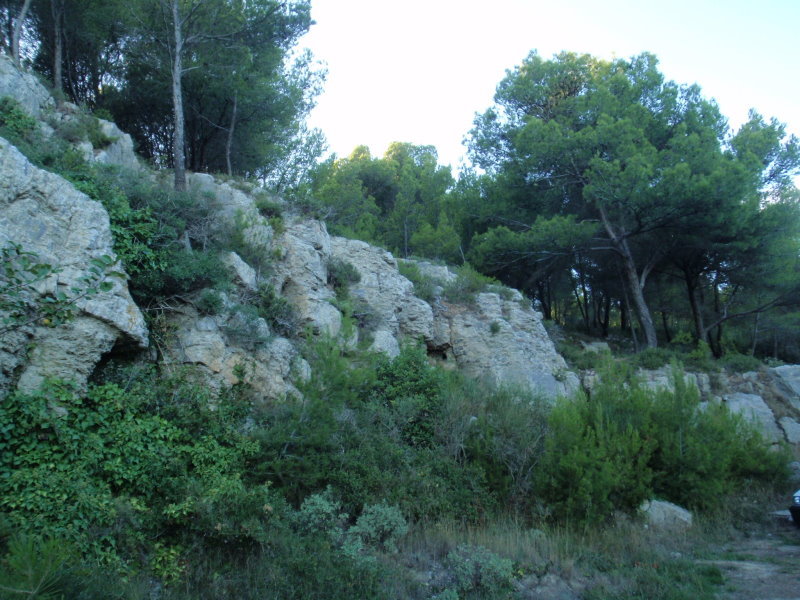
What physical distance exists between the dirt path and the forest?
0.27m

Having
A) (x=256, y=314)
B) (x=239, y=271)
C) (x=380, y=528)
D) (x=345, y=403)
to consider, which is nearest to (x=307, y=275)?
(x=239, y=271)

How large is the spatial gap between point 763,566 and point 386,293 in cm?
948

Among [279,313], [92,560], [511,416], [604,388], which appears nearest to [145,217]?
[279,313]

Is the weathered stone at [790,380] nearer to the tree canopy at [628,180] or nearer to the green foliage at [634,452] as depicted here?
the tree canopy at [628,180]

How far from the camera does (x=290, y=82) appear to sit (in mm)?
18625

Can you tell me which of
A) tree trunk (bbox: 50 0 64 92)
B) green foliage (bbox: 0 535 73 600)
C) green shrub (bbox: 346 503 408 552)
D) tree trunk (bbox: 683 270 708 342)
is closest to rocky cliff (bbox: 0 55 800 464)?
green shrub (bbox: 346 503 408 552)

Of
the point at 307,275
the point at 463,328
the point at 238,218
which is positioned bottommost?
the point at 463,328

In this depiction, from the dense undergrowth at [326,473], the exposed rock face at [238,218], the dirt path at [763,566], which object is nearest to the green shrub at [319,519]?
the dense undergrowth at [326,473]

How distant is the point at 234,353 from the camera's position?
29.2 ft

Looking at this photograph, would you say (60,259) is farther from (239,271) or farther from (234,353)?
(239,271)

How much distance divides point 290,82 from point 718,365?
1694 centimetres

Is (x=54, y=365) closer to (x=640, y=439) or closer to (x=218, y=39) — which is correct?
(x=640, y=439)

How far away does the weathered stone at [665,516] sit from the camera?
8.70 meters

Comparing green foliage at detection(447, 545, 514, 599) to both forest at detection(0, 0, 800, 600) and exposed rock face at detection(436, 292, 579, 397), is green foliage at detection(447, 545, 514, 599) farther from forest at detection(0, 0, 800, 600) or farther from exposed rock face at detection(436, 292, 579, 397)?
exposed rock face at detection(436, 292, 579, 397)
